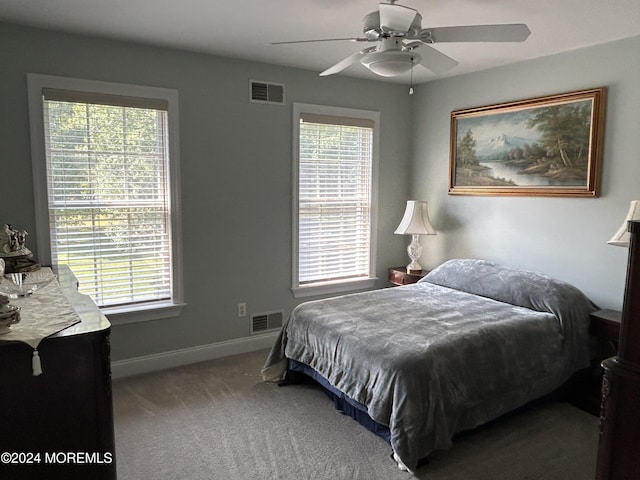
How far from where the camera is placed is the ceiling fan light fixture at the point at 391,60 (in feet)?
7.26

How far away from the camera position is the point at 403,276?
4.39 metres

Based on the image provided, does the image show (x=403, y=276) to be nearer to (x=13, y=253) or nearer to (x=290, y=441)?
(x=290, y=441)

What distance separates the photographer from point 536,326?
115 inches

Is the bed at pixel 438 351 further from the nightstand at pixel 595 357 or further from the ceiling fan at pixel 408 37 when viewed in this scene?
the ceiling fan at pixel 408 37

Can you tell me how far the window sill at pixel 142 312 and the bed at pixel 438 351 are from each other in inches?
34.9

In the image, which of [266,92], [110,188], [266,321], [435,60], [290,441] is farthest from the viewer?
[266,321]

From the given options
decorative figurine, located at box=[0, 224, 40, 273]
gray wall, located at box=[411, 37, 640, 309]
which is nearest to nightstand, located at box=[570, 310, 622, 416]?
gray wall, located at box=[411, 37, 640, 309]

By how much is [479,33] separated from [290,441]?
237 centimetres

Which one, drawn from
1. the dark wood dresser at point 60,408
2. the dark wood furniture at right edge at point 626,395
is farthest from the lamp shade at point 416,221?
the dark wood dresser at point 60,408

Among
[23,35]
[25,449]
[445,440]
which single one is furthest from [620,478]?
[23,35]

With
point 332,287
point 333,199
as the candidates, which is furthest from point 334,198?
point 332,287

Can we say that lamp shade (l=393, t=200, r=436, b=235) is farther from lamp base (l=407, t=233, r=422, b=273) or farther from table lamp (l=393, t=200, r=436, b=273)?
lamp base (l=407, t=233, r=422, b=273)

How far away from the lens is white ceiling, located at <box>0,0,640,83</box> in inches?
99.0

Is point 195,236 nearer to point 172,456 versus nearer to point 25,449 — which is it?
point 172,456
